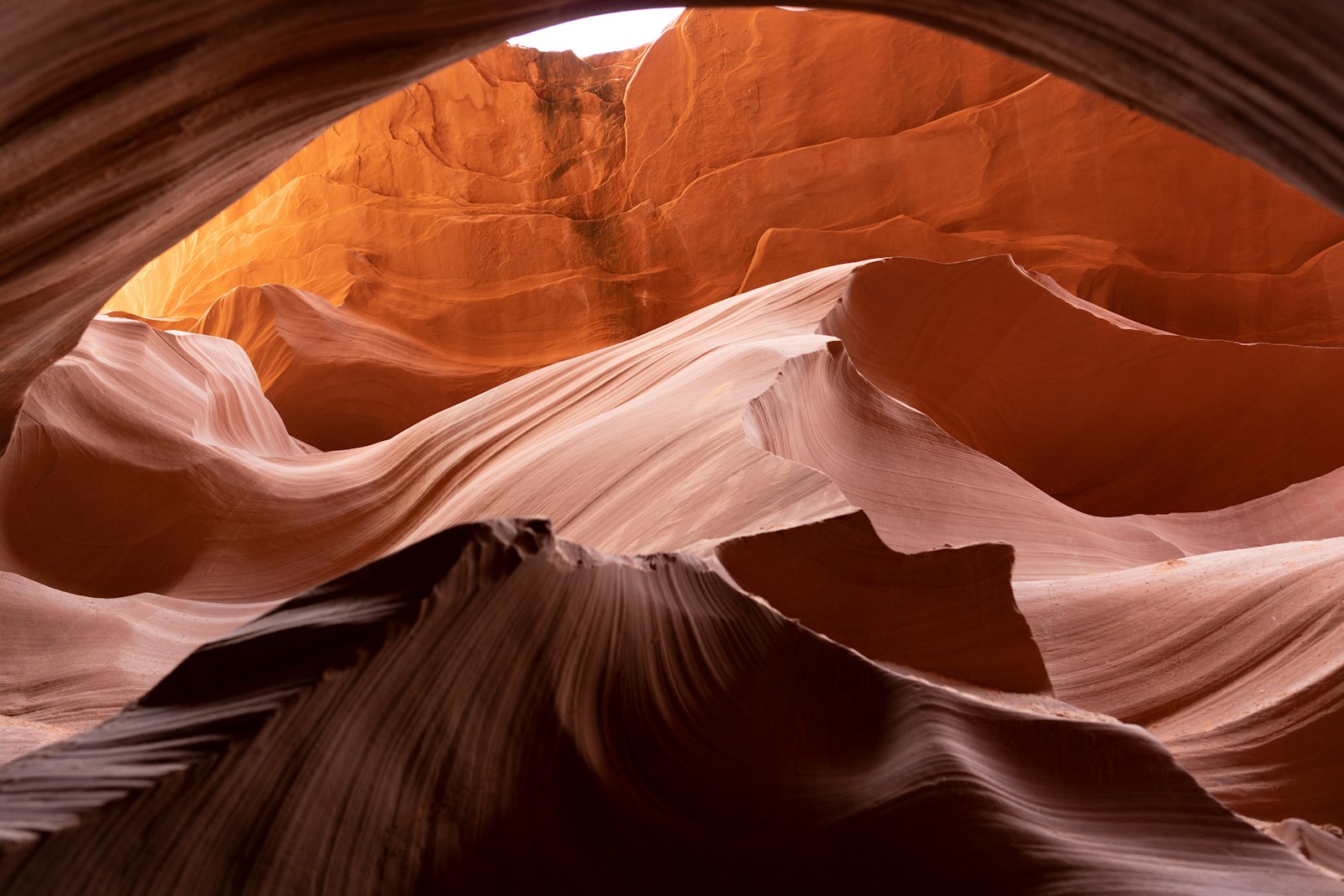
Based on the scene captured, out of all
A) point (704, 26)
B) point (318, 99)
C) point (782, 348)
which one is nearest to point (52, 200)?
point (318, 99)

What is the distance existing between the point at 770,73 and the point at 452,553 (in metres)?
8.33

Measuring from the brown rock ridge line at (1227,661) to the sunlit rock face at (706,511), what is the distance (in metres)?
0.02

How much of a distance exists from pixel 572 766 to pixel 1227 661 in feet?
7.33

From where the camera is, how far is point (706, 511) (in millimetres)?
2721

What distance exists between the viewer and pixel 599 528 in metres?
3.05

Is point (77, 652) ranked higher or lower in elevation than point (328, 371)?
lower

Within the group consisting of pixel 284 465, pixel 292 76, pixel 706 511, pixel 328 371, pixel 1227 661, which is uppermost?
pixel 328 371

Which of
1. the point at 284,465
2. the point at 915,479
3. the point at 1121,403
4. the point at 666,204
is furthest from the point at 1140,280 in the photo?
the point at 284,465

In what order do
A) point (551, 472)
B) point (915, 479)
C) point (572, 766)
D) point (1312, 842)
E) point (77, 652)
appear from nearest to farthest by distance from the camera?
point (572, 766) → point (1312, 842) → point (77, 652) → point (551, 472) → point (915, 479)

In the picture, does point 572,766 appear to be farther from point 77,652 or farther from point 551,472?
point 77,652

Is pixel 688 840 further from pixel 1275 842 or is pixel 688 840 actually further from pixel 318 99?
pixel 318 99

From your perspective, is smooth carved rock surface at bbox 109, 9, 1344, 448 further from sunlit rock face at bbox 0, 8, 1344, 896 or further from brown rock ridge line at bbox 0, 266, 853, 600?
brown rock ridge line at bbox 0, 266, 853, 600

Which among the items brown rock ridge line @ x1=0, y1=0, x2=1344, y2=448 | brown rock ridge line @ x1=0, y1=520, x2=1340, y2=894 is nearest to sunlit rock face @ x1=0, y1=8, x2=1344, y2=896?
brown rock ridge line @ x1=0, y1=520, x2=1340, y2=894

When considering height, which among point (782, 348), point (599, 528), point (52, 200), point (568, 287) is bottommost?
point (52, 200)
